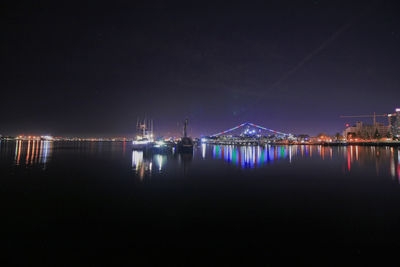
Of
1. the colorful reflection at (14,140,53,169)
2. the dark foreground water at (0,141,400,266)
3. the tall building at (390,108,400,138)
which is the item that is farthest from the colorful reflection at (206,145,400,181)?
the tall building at (390,108,400,138)

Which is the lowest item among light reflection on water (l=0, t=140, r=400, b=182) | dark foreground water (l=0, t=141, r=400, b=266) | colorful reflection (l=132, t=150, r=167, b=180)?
dark foreground water (l=0, t=141, r=400, b=266)

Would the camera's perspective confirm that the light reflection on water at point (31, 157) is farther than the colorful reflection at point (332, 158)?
Yes

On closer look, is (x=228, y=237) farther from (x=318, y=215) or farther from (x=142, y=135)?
(x=142, y=135)

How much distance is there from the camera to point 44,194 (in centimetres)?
953

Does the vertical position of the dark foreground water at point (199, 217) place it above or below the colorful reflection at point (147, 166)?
below

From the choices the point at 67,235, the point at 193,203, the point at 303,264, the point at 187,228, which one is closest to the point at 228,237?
the point at 187,228

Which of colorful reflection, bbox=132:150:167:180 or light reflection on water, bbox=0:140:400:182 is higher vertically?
light reflection on water, bbox=0:140:400:182

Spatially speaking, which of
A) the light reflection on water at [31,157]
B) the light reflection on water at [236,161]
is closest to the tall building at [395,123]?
the light reflection on water at [236,161]

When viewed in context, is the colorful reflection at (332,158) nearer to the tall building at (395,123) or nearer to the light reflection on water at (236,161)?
the light reflection on water at (236,161)

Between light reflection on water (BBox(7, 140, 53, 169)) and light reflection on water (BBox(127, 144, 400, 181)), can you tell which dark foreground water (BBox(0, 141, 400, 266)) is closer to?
light reflection on water (BBox(127, 144, 400, 181))

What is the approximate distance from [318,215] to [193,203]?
171 inches

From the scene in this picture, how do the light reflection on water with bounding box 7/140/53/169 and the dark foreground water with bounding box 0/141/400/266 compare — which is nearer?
the dark foreground water with bounding box 0/141/400/266

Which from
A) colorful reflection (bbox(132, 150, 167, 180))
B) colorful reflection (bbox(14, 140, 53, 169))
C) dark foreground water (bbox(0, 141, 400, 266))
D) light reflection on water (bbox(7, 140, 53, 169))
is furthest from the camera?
colorful reflection (bbox(14, 140, 53, 169))

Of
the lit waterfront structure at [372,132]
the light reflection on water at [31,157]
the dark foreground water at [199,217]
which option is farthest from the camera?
the lit waterfront structure at [372,132]
